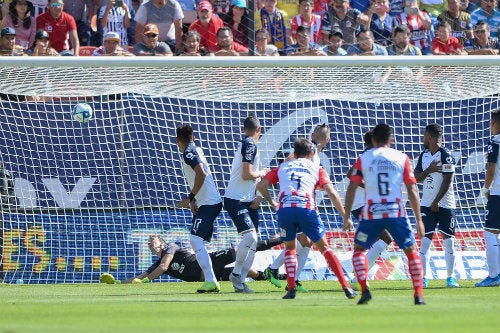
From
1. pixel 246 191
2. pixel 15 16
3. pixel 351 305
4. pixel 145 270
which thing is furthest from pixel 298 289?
pixel 15 16

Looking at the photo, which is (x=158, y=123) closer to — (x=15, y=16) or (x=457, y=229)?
(x=15, y=16)

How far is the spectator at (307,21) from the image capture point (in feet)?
68.4

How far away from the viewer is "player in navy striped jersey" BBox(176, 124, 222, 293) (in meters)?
14.2

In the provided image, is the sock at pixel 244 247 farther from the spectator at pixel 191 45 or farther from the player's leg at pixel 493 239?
the spectator at pixel 191 45

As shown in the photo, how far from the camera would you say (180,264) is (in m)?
18.1

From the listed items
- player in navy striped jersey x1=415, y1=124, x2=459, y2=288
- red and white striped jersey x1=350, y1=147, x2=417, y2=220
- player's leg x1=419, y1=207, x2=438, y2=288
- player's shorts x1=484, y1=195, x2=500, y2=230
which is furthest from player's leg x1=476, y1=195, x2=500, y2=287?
red and white striped jersey x1=350, y1=147, x2=417, y2=220

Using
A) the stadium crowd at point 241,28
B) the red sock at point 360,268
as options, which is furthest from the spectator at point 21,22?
the red sock at point 360,268

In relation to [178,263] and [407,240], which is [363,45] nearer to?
[178,263]

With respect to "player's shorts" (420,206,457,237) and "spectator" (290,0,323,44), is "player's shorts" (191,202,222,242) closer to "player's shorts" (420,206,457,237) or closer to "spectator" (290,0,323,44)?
"player's shorts" (420,206,457,237)

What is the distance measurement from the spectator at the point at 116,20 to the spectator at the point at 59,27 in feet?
2.37

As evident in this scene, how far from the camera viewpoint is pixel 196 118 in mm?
19328

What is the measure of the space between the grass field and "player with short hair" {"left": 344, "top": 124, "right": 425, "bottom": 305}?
43cm

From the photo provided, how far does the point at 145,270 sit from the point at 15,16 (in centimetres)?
537

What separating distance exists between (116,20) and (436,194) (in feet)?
25.8
